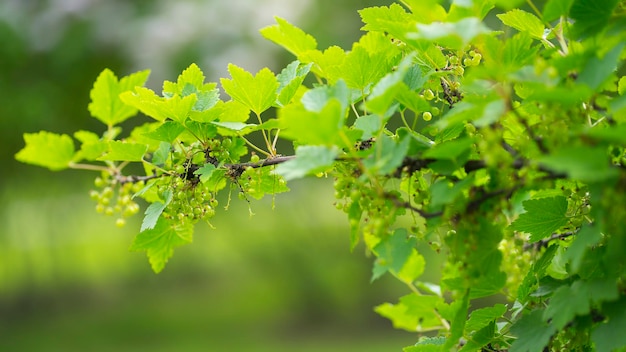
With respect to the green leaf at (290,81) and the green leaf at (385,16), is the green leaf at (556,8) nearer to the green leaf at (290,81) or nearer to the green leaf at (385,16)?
the green leaf at (385,16)

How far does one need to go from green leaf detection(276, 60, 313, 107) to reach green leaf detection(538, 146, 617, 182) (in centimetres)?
35

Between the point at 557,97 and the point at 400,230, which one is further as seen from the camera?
Answer: the point at 400,230

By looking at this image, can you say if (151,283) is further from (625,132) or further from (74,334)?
(625,132)

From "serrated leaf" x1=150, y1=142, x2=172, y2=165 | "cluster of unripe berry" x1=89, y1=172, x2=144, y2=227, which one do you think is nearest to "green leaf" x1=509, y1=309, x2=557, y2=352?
"serrated leaf" x1=150, y1=142, x2=172, y2=165

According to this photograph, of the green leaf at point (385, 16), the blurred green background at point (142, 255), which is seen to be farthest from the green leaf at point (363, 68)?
the blurred green background at point (142, 255)

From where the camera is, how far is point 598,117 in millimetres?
762

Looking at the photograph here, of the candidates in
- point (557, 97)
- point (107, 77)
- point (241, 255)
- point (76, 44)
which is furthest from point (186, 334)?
point (557, 97)

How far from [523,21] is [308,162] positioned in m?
0.35

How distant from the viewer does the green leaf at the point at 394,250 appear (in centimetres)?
68

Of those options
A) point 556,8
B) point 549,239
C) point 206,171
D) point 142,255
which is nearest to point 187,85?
point 206,171

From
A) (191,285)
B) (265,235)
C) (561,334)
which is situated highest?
(561,334)

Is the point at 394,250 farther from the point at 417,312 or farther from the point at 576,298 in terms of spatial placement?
the point at 417,312

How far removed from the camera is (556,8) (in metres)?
0.68

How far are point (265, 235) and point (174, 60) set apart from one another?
157 inches
